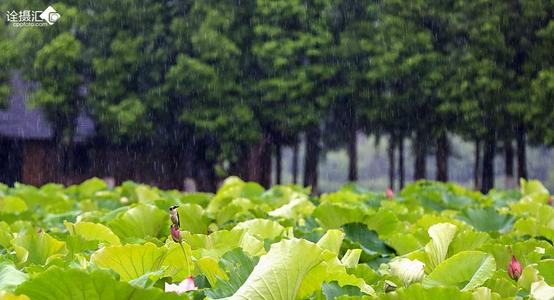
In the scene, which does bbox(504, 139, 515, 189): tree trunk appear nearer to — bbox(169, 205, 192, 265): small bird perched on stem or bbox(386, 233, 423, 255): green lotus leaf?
bbox(386, 233, 423, 255): green lotus leaf

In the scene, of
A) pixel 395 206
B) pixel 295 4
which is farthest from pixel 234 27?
pixel 395 206

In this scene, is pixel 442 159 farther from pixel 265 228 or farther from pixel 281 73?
pixel 265 228

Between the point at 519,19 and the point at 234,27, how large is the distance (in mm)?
8354

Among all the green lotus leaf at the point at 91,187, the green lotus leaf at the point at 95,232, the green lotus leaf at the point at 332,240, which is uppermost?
the green lotus leaf at the point at 332,240

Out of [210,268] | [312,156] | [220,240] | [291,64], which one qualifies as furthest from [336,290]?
[312,156]

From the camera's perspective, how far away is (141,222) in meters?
3.01

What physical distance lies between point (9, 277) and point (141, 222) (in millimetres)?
1489

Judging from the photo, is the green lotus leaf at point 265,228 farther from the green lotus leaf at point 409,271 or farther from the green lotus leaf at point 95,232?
the green lotus leaf at point 409,271

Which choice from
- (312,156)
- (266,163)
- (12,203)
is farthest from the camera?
(312,156)

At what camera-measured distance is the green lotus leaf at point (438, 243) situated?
2066 mm

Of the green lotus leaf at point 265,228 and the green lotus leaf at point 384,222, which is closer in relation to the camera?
the green lotus leaf at point 265,228

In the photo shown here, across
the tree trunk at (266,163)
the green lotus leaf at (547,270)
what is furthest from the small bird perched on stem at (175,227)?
the tree trunk at (266,163)

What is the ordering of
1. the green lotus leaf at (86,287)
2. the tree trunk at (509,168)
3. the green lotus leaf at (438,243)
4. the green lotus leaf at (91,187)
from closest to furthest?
the green lotus leaf at (86,287)
the green lotus leaf at (438,243)
the green lotus leaf at (91,187)
the tree trunk at (509,168)

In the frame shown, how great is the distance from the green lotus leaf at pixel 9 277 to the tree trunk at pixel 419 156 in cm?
2976
